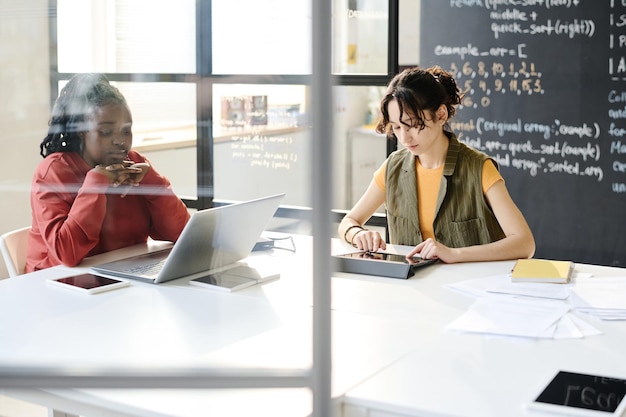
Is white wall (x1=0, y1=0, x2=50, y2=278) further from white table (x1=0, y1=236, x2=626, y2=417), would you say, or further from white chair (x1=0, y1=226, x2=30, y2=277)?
white table (x1=0, y1=236, x2=626, y2=417)

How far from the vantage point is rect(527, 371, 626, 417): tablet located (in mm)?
1196

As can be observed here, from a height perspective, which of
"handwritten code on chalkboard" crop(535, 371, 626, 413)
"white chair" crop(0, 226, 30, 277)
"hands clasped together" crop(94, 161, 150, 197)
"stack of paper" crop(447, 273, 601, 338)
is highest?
"hands clasped together" crop(94, 161, 150, 197)

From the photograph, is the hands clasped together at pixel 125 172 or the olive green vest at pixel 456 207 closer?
the hands clasped together at pixel 125 172

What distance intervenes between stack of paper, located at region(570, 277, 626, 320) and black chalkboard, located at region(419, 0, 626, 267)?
143 centimetres

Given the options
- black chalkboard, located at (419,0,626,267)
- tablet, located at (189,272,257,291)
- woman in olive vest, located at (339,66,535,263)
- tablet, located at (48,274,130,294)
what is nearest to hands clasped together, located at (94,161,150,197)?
tablet, located at (189,272,257,291)

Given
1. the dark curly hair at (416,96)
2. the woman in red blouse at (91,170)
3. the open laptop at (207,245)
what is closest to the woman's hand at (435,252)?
the dark curly hair at (416,96)

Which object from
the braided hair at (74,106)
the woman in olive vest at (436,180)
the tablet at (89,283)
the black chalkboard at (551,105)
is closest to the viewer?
the braided hair at (74,106)

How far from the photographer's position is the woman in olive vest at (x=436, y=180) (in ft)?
8.25

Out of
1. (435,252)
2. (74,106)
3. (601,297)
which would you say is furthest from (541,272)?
(74,106)

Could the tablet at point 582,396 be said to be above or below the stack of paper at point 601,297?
below

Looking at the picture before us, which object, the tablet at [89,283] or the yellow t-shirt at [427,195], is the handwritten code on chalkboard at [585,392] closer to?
the tablet at [89,283]

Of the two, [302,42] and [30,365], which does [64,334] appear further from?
[302,42]

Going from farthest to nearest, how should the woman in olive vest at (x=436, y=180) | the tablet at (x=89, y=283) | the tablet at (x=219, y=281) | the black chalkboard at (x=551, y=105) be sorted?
the black chalkboard at (x=551, y=105) < the woman in olive vest at (x=436, y=180) < the tablet at (x=89, y=283) < the tablet at (x=219, y=281)

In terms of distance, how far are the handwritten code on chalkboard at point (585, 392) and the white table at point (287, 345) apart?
38 mm
